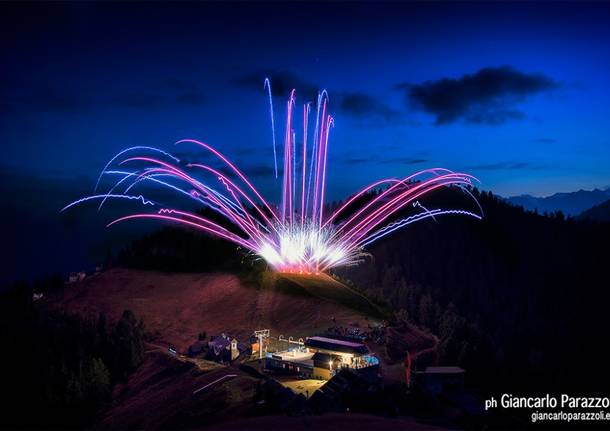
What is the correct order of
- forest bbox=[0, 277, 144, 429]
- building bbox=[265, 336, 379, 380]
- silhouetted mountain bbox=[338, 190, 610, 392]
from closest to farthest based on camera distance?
building bbox=[265, 336, 379, 380], forest bbox=[0, 277, 144, 429], silhouetted mountain bbox=[338, 190, 610, 392]

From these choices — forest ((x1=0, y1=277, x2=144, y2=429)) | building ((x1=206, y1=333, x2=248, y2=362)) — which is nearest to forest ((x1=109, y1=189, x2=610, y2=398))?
building ((x1=206, y1=333, x2=248, y2=362))

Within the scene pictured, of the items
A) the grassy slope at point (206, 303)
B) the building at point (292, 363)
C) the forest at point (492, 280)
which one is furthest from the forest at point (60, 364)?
the forest at point (492, 280)

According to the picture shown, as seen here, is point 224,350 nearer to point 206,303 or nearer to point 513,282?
point 206,303

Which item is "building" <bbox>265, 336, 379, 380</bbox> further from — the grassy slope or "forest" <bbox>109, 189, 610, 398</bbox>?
"forest" <bbox>109, 189, 610, 398</bbox>

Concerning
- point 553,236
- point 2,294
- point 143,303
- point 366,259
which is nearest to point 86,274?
point 2,294

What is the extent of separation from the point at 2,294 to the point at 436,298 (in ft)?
201

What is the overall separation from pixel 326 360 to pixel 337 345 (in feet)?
4.61

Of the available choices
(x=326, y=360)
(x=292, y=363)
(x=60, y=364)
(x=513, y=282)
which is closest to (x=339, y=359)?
(x=326, y=360)

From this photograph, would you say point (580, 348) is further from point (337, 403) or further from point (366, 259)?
point (337, 403)

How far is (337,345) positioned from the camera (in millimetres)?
34031

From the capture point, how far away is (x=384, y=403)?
91.2 ft

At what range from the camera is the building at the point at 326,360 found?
3270 centimetres

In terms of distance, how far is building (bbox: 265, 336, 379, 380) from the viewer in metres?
32.7

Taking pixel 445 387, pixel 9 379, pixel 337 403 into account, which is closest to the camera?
pixel 337 403
